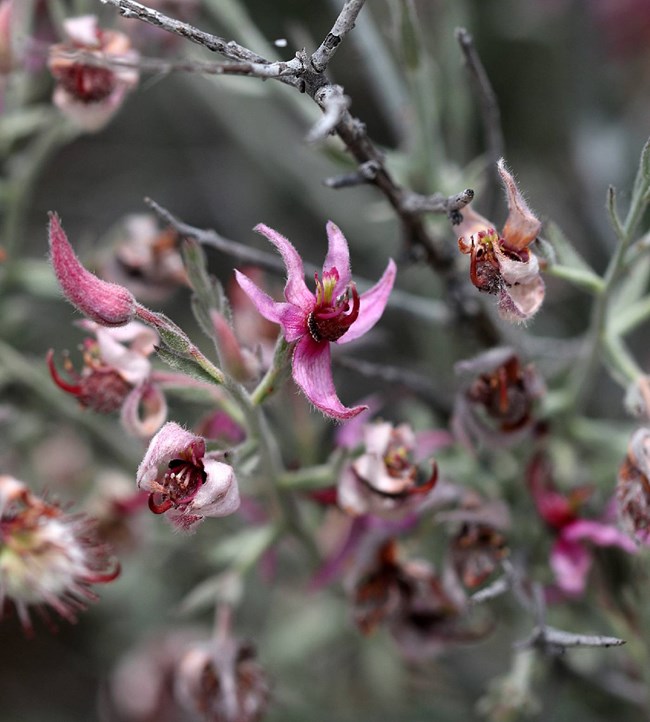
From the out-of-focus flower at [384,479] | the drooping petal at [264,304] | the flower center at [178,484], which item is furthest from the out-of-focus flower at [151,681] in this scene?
the drooping petal at [264,304]

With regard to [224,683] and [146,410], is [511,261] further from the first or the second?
[224,683]

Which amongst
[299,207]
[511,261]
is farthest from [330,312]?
[299,207]

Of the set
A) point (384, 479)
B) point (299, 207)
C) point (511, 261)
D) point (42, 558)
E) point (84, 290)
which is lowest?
point (299, 207)

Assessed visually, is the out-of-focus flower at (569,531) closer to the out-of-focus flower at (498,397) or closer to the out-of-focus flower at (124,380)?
the out-of-focus flower at (498,397)

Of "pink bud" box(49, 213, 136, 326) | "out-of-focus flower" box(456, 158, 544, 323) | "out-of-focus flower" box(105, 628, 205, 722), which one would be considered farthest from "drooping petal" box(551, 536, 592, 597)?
"out-of-focus flower" box(105, 628, 205, 722)

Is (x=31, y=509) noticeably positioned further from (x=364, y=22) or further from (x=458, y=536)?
(x=364, y=22)

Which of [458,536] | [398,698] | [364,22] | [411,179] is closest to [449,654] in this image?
[398,698]
